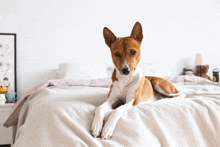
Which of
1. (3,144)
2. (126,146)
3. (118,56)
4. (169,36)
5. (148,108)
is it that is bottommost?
(3,144)

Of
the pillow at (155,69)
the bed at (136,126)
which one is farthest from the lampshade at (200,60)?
the bed at (136,126)

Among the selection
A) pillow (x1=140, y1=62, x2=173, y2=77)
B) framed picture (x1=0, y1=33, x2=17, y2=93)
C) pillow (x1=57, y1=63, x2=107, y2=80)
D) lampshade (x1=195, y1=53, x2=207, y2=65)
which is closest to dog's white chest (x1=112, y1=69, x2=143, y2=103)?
pillow (x1=57, y1=63, x2=107, y2=80)

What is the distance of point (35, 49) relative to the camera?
3287 millimetres

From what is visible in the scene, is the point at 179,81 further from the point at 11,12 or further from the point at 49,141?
the point at 11,12

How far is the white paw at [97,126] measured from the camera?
0.87 metres

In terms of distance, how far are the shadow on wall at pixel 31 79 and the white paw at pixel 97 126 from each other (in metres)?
2.53

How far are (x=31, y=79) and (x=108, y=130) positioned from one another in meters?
2.68

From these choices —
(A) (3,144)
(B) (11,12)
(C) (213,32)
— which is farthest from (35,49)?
(C) (213,32)

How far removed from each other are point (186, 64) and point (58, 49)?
2.61m

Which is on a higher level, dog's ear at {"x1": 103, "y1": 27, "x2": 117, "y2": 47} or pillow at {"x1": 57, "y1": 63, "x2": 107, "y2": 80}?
dog's ear at {"x1": 103, "y1": 27, "x2": 117, "y2": 47}

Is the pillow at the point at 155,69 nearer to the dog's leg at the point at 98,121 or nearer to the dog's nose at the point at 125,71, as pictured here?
the dog's nose at the point at 125,71

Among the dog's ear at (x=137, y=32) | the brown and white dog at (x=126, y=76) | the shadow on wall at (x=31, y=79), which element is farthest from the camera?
the shadow on wall at (x=31, y=79)

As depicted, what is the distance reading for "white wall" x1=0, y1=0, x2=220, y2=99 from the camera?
3252mm

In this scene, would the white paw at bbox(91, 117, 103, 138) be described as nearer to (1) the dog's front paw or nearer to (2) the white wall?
(1) the dog's front paw
